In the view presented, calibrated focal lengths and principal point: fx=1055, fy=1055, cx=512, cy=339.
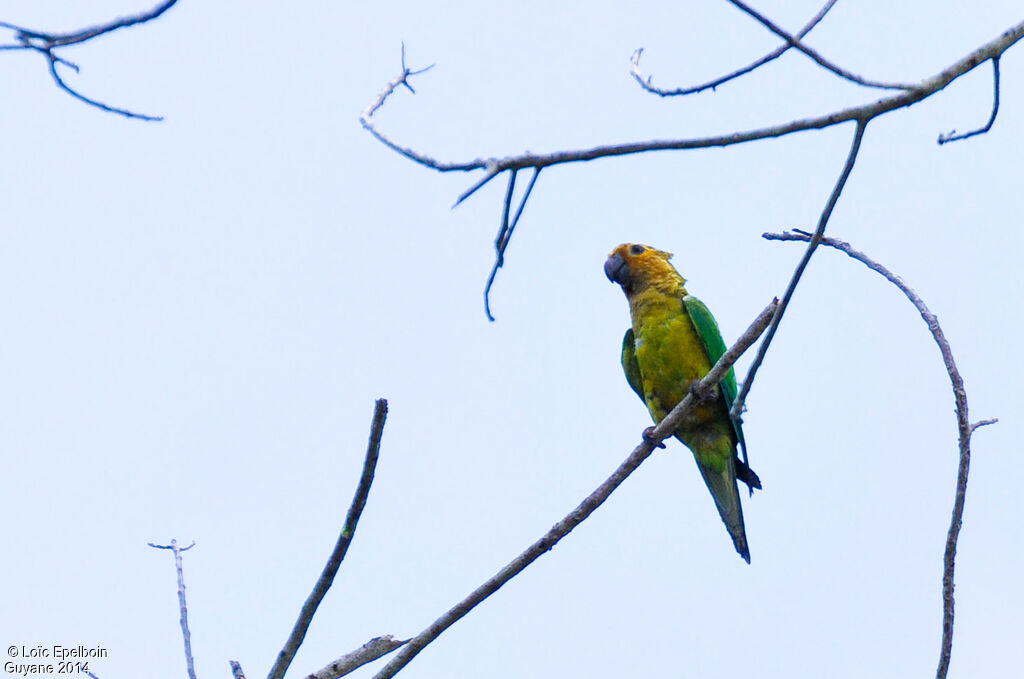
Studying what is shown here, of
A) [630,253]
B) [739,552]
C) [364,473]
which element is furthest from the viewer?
[630,253]

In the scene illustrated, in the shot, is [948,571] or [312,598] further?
[948,571]

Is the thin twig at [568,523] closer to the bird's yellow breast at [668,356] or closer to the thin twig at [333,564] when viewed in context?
the thin twig at [333,564]

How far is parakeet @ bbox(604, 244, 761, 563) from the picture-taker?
25.6ft

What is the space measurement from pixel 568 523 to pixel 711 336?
168 inches

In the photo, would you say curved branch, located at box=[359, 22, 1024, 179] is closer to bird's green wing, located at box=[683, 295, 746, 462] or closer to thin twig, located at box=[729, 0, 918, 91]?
thin twig, located at box=[729, 0, 918, 91]

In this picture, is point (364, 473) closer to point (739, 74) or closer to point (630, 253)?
point (739, 74)

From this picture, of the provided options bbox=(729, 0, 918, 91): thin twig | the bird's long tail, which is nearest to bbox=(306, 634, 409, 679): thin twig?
bbox=(729, 0, 918, 91): thin twig

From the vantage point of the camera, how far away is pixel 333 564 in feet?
10.4

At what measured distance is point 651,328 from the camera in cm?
811

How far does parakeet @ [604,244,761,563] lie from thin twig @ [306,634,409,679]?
4599 mm

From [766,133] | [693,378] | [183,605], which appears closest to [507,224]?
[766,133]

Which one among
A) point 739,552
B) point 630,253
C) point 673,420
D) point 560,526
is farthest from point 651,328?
point 560,526

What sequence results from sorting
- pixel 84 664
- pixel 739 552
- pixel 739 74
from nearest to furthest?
pixel 739 74 → pixel 84 664 → pixel 739 552

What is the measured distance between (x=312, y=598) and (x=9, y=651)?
2.15 m
